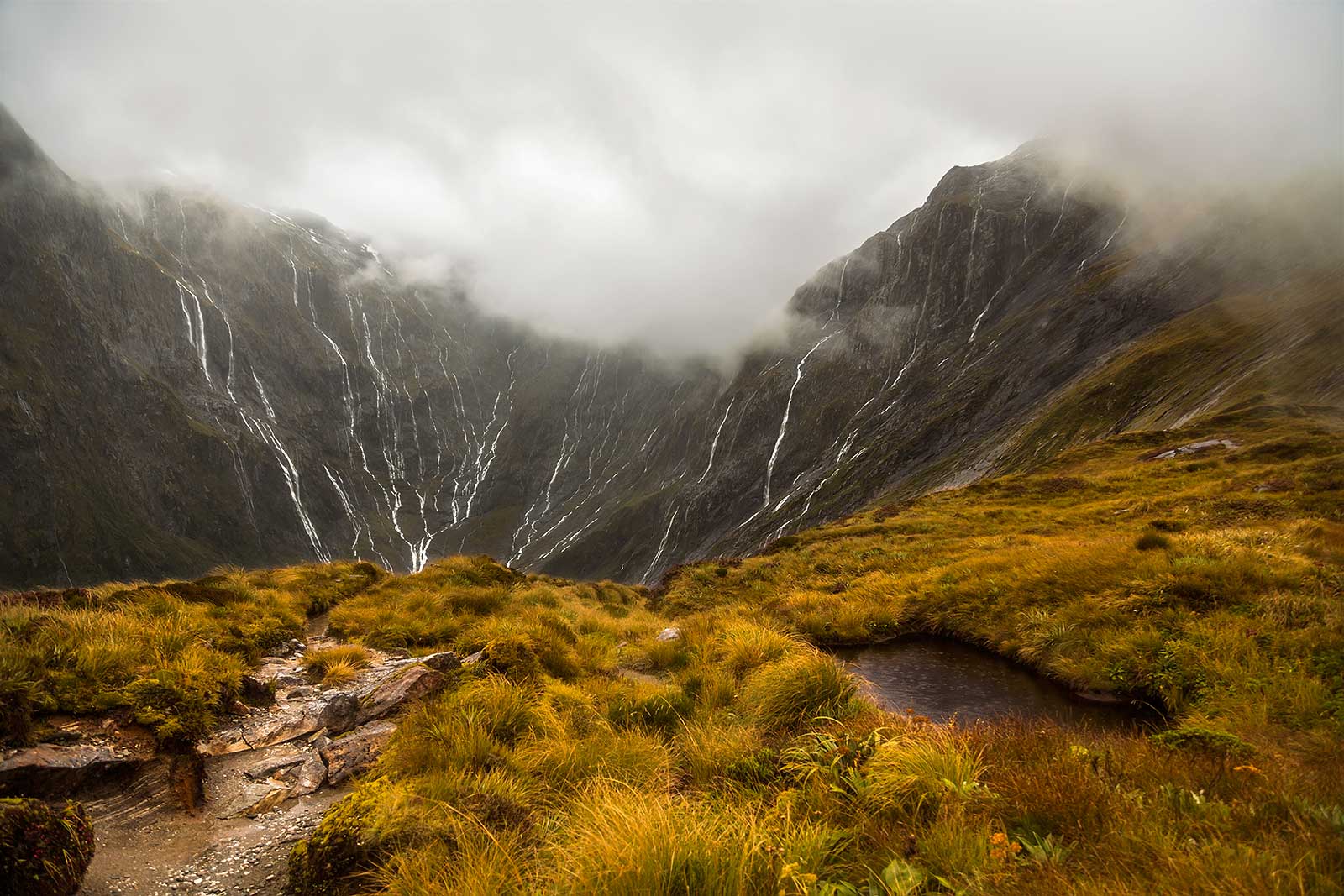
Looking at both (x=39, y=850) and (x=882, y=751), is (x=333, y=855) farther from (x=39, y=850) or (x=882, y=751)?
(x=882, y=751)

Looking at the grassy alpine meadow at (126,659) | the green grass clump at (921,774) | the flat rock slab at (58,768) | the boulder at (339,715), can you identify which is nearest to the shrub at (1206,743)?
the green grass clump at (921,774)

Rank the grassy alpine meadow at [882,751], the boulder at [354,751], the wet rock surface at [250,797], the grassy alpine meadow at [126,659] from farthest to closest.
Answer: the boulder at [354,751] → the grassy alpine meadow at [126,659] → the wet rock surface at [250,797] → the grassy alpine meadow at [882,751]

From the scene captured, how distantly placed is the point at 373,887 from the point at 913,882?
13.7 ft

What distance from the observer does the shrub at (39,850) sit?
158 inches

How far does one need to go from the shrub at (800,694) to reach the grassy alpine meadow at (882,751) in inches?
1.7

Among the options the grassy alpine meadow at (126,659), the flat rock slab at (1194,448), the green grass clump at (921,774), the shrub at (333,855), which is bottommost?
the flat rock slab at (1194,448)

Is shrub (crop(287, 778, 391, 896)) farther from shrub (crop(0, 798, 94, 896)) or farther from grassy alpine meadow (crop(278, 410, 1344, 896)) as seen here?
shrub (crop(0, 798, 94, 896))

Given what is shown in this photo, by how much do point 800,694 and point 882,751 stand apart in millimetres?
2377

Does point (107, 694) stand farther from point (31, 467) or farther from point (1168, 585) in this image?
point (31, 467)

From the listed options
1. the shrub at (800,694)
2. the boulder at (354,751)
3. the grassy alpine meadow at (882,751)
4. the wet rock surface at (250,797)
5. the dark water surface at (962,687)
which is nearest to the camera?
the grassy alpine meadow at (882,751)

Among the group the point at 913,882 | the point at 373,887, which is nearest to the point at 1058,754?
the point at 913,882

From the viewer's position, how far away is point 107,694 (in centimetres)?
670

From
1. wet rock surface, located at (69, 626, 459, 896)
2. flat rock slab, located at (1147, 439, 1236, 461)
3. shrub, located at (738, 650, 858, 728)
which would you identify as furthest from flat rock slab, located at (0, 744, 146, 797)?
flat rock slab, located at (1147, 439, 1236, 461)

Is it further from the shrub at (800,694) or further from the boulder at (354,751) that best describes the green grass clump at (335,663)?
the shrub at (800,694)
